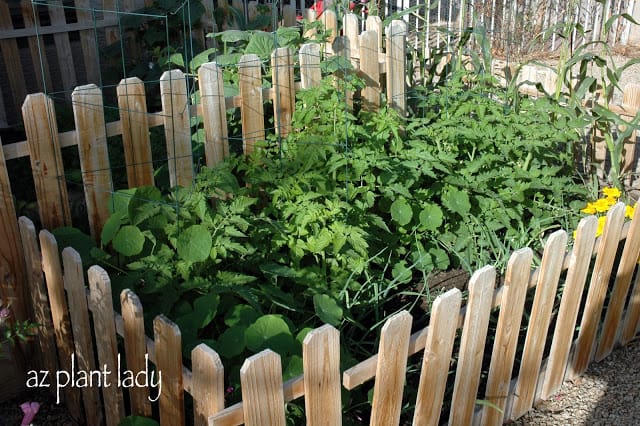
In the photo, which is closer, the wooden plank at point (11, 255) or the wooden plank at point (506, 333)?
the wooden plank at point (506, 333)

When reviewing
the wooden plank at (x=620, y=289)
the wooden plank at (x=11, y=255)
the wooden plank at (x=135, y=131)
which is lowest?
the wooden plank at (x=620, y=289)

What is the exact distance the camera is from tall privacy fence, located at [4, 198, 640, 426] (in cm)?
215

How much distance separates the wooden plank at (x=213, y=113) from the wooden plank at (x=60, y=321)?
105 cm

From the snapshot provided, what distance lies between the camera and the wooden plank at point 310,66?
3834 mm

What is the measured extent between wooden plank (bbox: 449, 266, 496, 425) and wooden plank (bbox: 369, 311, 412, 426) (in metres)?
0.29

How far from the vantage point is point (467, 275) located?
3.80 meters

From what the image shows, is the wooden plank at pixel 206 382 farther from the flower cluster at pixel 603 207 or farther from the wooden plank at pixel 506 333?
the flower cluster at pixel 603 207

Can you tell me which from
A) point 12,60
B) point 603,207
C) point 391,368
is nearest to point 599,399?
point 603,207

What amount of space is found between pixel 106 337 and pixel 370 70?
224 cm

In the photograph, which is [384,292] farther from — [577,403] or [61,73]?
[61,73]

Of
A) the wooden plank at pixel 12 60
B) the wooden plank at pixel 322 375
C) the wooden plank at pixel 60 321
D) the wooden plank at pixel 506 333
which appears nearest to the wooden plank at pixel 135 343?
the wooden plank at pixel 60 321

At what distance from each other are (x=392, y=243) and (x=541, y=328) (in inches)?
38.5

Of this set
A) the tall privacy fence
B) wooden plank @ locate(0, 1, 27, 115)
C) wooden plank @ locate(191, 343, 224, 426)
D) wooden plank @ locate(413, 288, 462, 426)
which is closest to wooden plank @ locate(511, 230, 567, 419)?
the tall privacy fence

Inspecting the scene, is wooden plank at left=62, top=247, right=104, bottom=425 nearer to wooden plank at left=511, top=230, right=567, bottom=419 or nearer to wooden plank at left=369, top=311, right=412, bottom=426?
wooden plank at left=369, top=311, right=412, bottom=426
